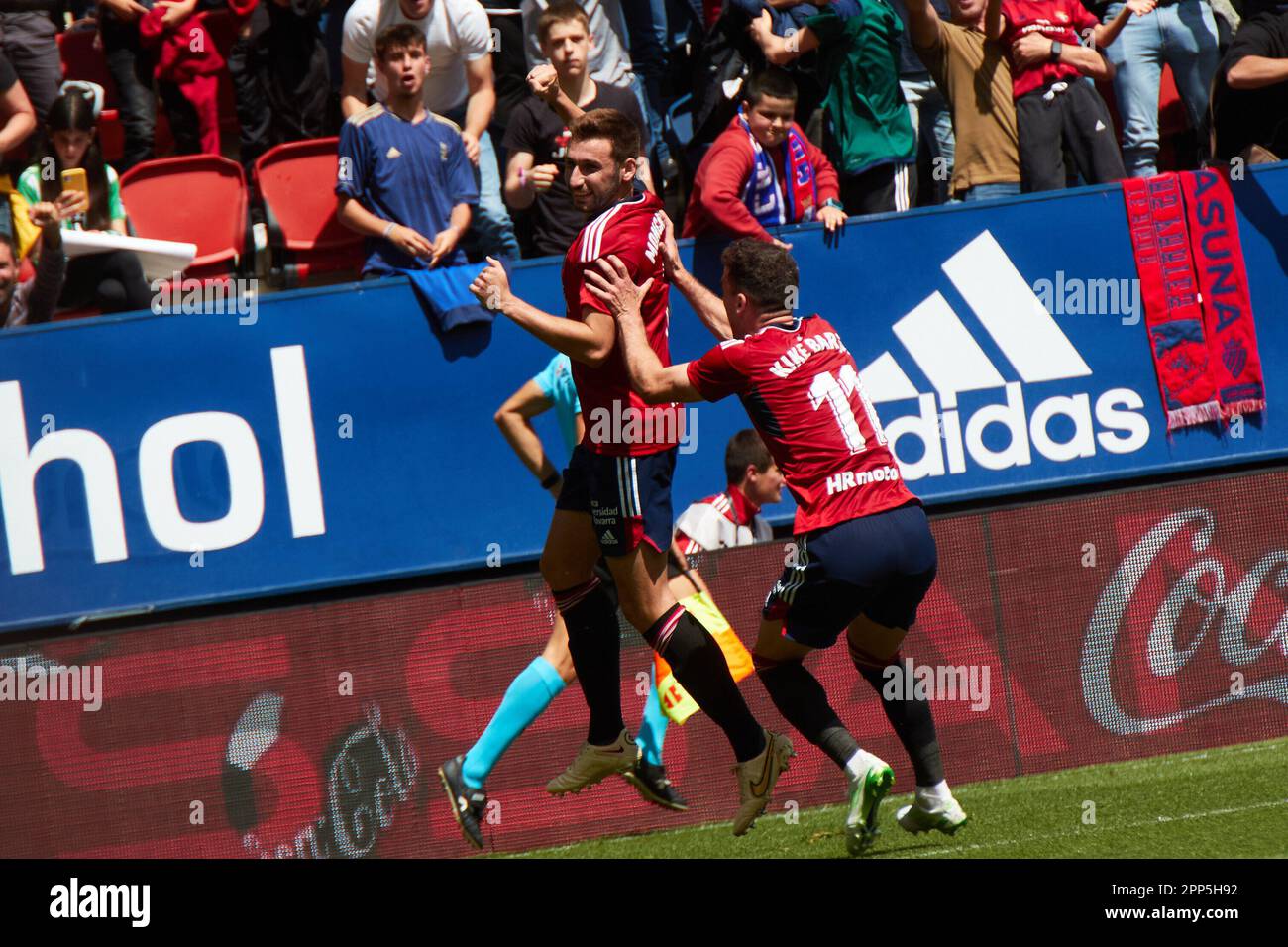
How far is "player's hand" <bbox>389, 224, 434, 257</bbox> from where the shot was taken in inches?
366

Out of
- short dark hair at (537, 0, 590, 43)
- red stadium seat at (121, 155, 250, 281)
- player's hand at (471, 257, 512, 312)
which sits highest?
short dark hair at (537, 0, 590, 43)

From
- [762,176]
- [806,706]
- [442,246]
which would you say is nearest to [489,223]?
[442,246]

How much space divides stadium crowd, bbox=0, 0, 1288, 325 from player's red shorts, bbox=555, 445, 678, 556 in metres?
2.94

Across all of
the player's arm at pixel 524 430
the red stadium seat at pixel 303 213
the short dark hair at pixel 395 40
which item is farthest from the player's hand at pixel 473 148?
the player's arm at pixel 524 430

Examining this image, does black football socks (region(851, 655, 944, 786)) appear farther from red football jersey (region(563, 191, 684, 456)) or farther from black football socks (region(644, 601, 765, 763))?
red football jersey (region(563, 191, 684, 456))

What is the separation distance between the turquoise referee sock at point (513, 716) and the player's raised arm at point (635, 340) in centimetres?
173

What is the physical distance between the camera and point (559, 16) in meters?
9.55

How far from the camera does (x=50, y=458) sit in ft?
29.4

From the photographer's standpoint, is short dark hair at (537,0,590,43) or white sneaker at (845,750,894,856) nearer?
white sneaker at (845,750,894,856)

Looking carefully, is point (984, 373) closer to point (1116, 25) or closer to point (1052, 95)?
point (1052, 95)

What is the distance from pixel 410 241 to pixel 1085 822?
4.76 m

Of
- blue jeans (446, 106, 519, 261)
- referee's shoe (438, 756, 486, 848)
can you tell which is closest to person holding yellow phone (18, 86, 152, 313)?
blue jeans (446, 106, 519, 261)
